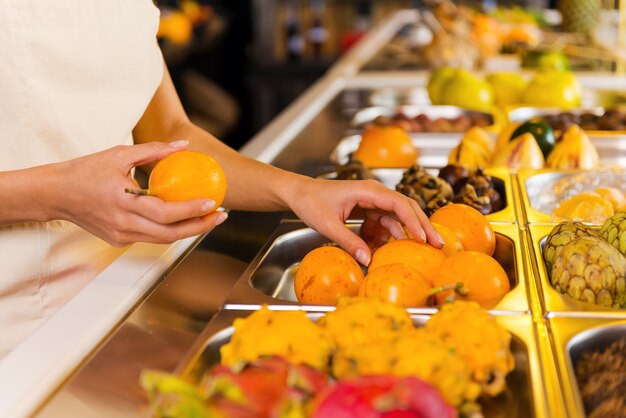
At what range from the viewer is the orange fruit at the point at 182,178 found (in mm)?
1179

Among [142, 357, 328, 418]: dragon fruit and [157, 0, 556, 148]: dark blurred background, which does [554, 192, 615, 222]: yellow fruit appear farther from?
[157, 0, 556, 148]: dark blurred background

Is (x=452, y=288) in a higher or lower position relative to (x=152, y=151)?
lower

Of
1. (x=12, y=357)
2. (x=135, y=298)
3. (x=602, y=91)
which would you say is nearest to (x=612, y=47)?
(x=602, y=91)

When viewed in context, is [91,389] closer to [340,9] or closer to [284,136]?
[284,136]

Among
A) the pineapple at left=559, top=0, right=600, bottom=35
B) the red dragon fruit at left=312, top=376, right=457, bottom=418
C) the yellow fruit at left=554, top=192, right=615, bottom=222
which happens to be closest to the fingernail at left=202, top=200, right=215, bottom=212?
the red dragon fruit at left=312, top=376, right=457, bottom=418

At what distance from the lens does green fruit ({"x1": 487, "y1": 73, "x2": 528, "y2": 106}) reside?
292 cm

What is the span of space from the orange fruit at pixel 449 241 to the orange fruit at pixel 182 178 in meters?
0.40

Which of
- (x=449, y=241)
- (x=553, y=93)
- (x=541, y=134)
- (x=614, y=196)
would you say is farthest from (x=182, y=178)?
(x=553, y=93)

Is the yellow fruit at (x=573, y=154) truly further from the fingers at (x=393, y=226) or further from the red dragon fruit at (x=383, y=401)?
the red dragon fruit at (x=383, y=401)

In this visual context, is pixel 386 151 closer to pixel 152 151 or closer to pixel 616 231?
pixel 616 231

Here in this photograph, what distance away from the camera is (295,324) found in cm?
93

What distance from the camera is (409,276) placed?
3.88 feet

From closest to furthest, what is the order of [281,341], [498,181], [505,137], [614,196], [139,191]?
1. [281,341]
2. [139,191]
3. [614,196]
4. [498,181]
5. [505,137]

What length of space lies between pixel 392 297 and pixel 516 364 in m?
0.19
